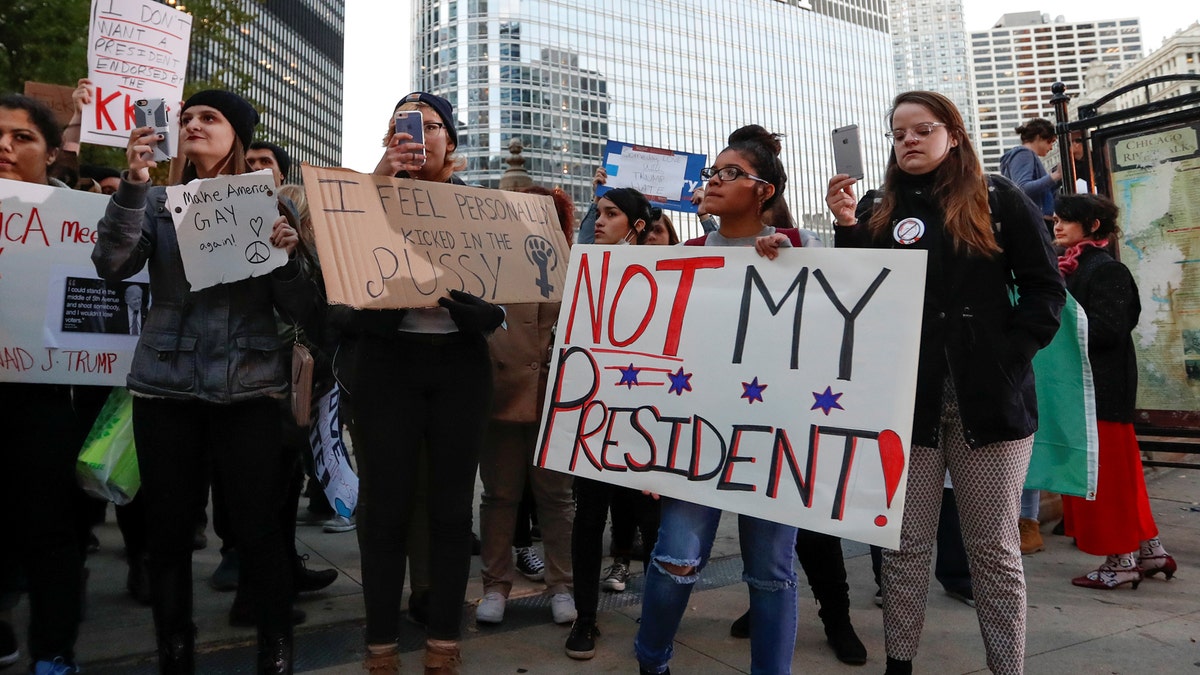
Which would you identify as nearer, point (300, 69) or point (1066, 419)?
point (1066, 419)

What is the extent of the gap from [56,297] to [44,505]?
793 millimetres

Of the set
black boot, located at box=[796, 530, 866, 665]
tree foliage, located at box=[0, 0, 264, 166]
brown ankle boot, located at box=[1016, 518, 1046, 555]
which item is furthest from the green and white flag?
tree foliage, located at box=[0, 0, 264, 166]

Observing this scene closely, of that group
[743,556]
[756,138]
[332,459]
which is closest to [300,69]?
[332,459]

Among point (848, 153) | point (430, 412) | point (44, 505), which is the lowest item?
point (44, 505)

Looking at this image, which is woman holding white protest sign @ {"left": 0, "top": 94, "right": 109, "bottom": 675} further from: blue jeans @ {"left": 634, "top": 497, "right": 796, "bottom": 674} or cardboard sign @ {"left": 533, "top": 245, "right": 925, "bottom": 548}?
blue jeans @ {"left": 634, "top": 497, "right": 796, "bottom": 674}

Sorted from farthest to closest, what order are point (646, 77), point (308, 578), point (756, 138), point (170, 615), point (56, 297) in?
point (646, 77) < point (308, 578) < point (56, 297) < point (756, 138) < point (170, 615)

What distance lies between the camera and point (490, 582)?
338 cm

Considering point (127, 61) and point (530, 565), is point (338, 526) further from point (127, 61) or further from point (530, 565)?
point (127, 61)

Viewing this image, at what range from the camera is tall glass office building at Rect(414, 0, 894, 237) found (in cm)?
8825

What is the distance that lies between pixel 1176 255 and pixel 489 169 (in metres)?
85.3

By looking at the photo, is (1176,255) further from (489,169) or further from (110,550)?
(489,169)

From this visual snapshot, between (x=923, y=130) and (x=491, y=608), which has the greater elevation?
(x=923, y=130)

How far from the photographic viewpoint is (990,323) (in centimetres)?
236

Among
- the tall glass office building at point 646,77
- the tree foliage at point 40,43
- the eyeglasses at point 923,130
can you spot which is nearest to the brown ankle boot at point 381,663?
the eyeglasses at point 923,130
